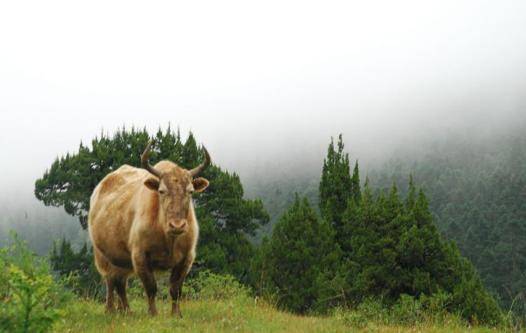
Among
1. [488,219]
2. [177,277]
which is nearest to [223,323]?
[177,277]

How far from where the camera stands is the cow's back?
30.6 ft

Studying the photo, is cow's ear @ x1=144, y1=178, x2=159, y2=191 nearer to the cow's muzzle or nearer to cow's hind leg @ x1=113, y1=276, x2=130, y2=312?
the cow's muzzle

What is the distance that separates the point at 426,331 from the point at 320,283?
1936 cm

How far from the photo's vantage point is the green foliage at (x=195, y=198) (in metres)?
31.5

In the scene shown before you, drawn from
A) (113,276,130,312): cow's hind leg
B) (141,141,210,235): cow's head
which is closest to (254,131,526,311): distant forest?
(113,276,130,312): cow's hind leg

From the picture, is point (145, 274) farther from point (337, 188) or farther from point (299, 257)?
point (337, 188)

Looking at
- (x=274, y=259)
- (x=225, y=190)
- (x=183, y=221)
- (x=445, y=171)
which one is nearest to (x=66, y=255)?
(x=225, y=190)

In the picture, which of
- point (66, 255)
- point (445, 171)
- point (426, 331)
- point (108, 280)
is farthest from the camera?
point (445, 171)

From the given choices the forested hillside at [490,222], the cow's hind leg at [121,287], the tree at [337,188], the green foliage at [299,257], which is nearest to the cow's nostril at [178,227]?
the cow's hind leg at [121,287]

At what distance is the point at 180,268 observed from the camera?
8859 millimetres

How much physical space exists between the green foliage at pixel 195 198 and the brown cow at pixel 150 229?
66.7 ft

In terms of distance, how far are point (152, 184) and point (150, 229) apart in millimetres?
687

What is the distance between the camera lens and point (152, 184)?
A: 28.3 ft

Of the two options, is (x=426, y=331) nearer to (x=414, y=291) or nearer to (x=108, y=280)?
(x=108, y=280)
